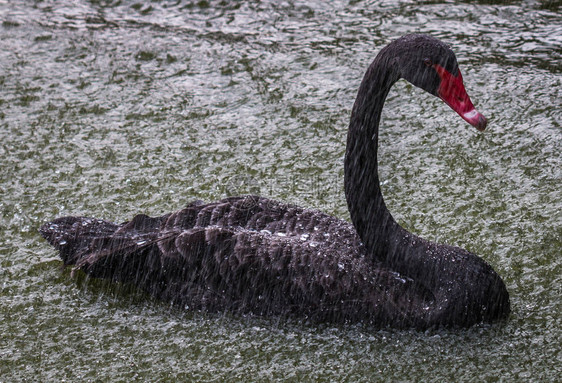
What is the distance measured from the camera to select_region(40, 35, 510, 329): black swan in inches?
165

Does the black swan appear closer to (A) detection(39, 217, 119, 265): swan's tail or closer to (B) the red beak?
(B) the red beak

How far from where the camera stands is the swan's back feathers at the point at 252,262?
4305mm

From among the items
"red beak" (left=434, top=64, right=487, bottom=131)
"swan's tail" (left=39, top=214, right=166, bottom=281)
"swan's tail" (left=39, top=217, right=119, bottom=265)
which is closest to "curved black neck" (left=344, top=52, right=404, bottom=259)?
"red beak" (left=434, top=64, right=487, bottom=131)

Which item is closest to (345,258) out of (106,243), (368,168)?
(368,168)

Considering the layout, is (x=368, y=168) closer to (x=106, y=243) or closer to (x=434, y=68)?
(x=434, y=68)

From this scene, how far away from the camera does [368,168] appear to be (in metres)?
4.37

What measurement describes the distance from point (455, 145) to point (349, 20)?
7.88 feet

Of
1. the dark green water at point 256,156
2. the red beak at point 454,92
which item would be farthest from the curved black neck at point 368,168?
the dark green water at point 256,156

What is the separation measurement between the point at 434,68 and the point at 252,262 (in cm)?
128

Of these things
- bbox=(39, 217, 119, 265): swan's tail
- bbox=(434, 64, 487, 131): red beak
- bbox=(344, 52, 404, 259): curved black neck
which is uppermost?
bbox=(434, 64, 487, 131): red beak

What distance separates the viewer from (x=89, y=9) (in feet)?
28.5

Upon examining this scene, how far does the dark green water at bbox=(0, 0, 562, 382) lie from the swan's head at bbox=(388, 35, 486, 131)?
108cm

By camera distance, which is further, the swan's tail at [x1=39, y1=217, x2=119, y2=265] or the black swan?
the swan's tail at [x1=39, y1=217, x2=119, y2=265]

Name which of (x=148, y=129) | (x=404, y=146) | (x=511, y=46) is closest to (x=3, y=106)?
(x=148, y=129)
